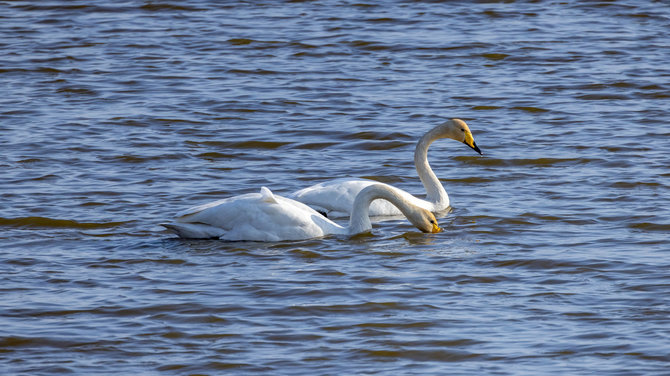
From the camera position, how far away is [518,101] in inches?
599

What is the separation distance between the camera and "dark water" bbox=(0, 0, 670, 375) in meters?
7.43

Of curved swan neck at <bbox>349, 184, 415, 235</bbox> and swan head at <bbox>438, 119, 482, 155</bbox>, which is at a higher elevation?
swan head at <bbox>438, 119, 482, 155</bbox>

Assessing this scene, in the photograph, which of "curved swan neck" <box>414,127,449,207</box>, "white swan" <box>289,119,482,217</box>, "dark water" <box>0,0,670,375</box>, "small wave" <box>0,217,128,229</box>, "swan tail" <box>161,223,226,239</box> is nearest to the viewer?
"dark water" <box>0,0,670,375</box>

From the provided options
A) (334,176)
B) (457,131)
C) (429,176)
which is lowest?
(334,176)

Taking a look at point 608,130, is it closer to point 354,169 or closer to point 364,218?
point 354,169

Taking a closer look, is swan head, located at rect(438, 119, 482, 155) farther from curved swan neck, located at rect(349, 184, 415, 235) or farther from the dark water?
curved swan neck, located at rect(349, 184, 415, 235)

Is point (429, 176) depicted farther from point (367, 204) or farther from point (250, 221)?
point (250, 221)

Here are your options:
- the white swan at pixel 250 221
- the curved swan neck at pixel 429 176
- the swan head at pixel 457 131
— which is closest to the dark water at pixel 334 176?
the white swan at pixel 250 221

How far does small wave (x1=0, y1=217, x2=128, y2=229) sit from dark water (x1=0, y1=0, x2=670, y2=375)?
0.08 feet

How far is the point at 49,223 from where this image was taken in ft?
33.7

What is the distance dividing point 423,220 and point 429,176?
4.66ft

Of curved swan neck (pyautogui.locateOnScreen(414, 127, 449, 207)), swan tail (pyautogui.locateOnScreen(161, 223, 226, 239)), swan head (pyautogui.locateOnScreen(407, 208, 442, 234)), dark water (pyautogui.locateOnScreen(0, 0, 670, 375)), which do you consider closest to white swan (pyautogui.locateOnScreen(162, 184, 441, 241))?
swan tail (pyautogui.locateOnScreen(161, 223, 226, 239))

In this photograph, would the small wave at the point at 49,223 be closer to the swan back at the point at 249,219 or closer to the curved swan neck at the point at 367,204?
the swan back at the point at 249,219

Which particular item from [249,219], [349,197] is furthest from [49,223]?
[349,197]
